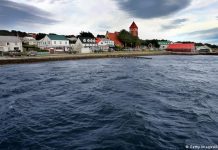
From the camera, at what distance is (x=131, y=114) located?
14.1 m

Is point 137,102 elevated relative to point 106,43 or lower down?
lower down

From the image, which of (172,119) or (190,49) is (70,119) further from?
(190,49)

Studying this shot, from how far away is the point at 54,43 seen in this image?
324 ft

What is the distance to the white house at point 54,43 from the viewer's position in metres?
98.2

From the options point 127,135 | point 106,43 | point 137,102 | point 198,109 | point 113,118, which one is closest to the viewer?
point 127,135

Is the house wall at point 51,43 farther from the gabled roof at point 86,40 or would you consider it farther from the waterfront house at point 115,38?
the waterfront house at point 115,38

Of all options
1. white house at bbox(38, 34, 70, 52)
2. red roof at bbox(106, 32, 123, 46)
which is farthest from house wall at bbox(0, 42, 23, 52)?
red roof at bbox(106, 32, 123, 46)

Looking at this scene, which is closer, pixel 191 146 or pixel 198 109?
pixel 191 146

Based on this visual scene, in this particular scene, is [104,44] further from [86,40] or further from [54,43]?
[54,43]

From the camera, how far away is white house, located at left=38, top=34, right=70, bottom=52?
322 ft

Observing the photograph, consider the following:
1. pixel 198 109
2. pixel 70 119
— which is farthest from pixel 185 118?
pixel 70 119

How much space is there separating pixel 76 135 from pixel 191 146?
5.53 m

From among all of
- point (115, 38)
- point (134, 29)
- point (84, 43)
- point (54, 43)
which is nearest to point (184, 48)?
point (134, 29)

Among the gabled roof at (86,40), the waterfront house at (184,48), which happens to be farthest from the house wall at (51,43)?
the waterfront house at (184,48)
